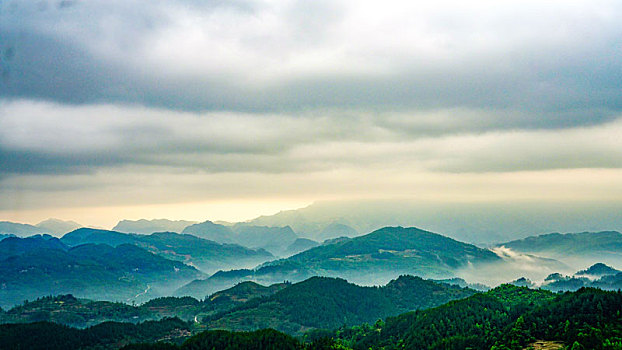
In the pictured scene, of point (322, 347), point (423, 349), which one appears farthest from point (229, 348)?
point (423, 349)

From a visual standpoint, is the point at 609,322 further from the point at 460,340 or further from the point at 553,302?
the point at 460,340

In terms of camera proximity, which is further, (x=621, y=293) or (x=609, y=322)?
(x=621, y=293)

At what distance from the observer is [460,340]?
607 feet

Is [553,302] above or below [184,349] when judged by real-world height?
above

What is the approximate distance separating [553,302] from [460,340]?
3934 centimetres

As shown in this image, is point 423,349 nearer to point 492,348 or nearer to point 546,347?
point 492,348

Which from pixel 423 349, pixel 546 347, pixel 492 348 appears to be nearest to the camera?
pixel 546 347

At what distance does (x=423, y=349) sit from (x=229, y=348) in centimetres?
7962

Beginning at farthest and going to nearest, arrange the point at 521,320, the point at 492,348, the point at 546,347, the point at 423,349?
1. the point at 423,349
2. the point at 521,320
3. the point at 492,348
4. the point at 546,347

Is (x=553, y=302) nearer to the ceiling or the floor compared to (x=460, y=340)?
nearer to the ceiling

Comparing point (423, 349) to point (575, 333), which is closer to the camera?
point (575, 333)

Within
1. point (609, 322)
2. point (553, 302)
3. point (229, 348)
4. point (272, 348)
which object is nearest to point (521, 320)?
point (553, 302)

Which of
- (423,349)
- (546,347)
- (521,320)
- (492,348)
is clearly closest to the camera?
(546,347)

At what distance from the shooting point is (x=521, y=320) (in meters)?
176
